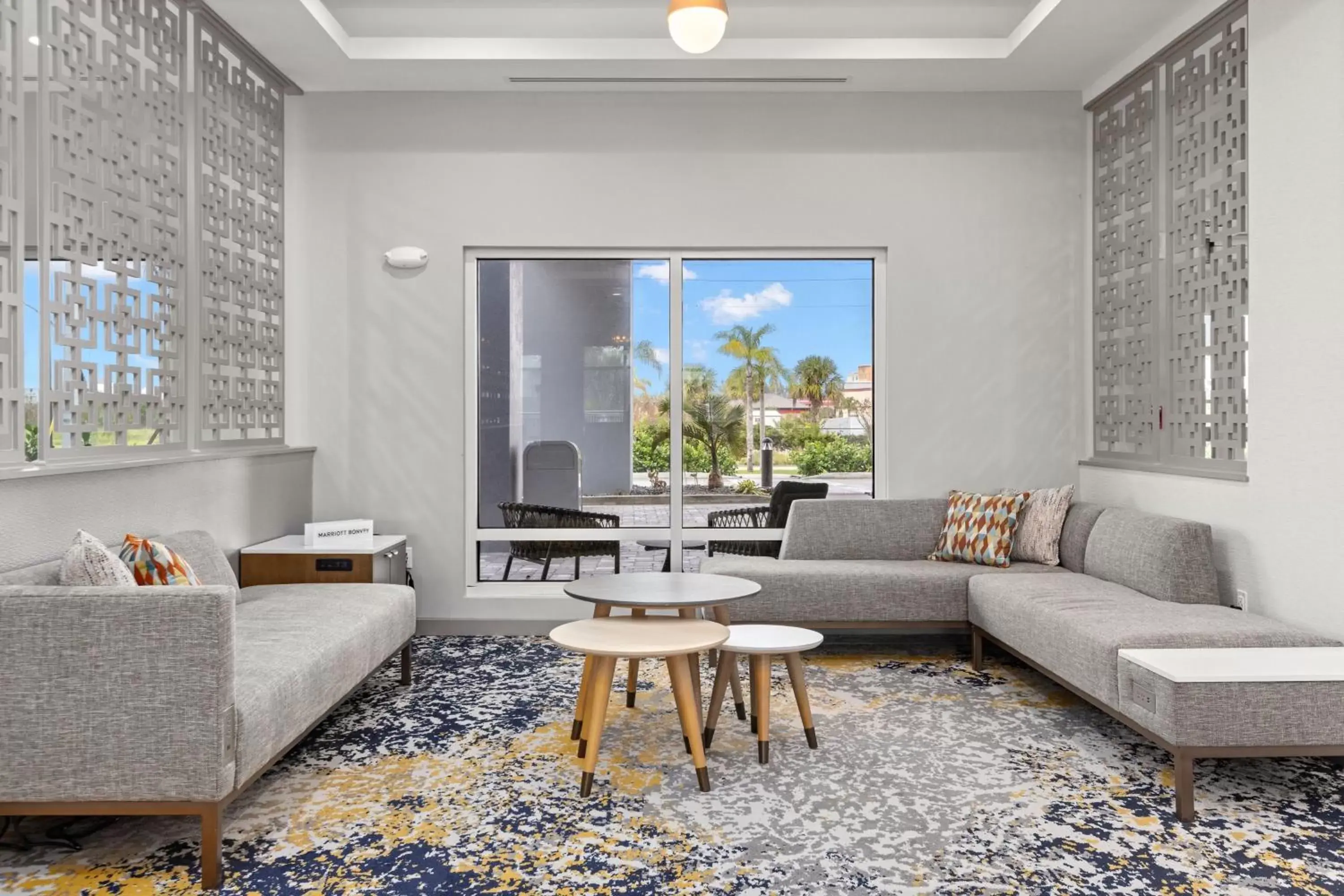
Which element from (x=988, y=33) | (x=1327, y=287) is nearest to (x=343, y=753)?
(x=1327, y=287)

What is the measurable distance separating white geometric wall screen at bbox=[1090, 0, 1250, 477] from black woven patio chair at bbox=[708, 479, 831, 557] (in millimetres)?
1627

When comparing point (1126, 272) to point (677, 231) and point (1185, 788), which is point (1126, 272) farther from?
point (1185, 788)

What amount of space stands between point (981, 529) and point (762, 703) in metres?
2.01

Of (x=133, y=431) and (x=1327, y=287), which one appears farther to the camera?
(x=133, y=431)

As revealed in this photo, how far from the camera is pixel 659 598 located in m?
3.15

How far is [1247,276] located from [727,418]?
260cm

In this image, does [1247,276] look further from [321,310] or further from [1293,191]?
[321,310]

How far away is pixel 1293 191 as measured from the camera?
3.33 meters

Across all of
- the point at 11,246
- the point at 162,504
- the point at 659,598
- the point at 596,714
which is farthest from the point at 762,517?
the point at 11,246

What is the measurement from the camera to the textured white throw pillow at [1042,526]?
444cm

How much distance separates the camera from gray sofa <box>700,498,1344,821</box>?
102 inches

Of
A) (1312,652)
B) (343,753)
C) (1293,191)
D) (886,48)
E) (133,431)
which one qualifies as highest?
(886,48)

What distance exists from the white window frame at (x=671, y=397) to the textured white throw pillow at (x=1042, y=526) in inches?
30.9

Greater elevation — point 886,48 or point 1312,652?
point 886,48
